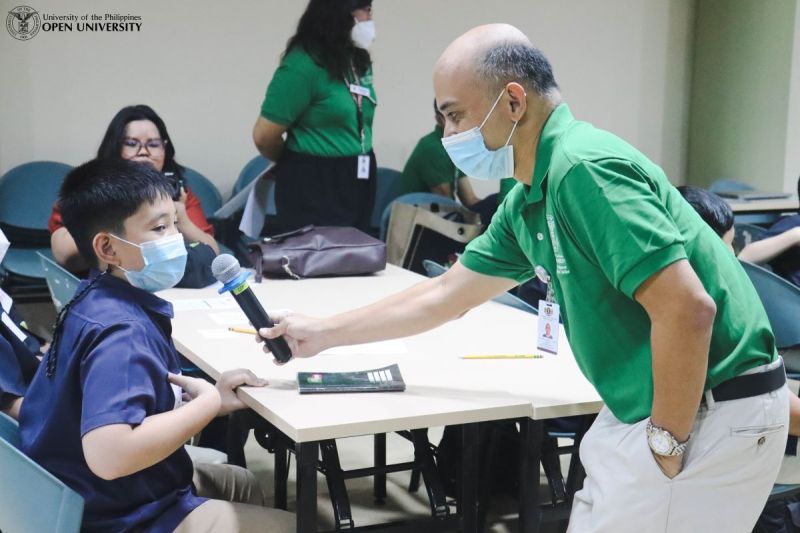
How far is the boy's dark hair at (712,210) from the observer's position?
285 cm

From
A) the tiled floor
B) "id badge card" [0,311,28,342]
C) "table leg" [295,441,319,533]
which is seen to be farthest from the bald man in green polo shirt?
the tiled floor

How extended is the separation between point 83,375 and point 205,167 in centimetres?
411

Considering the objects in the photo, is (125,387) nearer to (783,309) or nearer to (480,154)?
(480,154)

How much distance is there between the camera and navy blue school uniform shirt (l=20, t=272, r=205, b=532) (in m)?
1.74

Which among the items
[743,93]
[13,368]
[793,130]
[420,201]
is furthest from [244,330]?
[743,93]

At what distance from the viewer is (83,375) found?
5.83ft

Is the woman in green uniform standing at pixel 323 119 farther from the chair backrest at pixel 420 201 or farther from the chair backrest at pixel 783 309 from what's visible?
the chair backrest at pixel 783 309

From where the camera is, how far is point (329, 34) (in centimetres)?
395

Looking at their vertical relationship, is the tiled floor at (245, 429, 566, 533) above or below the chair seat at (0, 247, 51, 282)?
below

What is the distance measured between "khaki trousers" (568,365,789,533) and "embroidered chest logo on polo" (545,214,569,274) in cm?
28

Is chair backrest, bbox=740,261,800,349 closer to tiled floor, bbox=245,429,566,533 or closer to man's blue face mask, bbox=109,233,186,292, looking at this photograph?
Answer: tiled floor, bbox=245,429,566,533

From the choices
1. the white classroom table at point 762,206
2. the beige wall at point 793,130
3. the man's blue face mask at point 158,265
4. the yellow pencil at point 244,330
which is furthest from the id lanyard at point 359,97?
the beige wall at point 793,130

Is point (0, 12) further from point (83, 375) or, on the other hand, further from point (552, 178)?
point (552, 178)

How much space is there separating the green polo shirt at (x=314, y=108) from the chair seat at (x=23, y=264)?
1.47 meters
